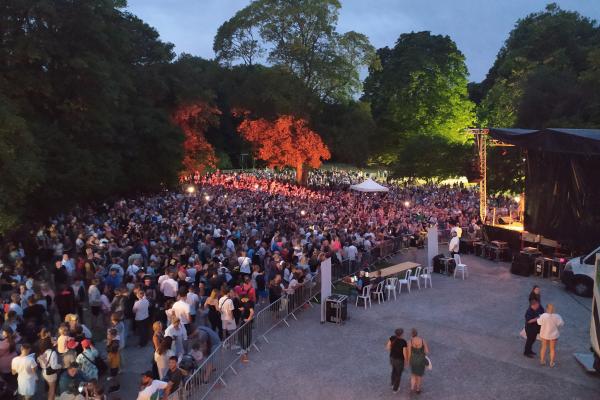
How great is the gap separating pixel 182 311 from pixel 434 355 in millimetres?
5069

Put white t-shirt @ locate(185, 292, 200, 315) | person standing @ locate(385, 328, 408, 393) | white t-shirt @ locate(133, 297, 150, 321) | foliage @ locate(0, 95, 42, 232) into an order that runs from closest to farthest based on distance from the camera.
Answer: person standing @ locate(385, 328, 408, 393) < white t-shirt @ locate(133, 297, 150, 321) < white t-shirt @ locate(185, 292, 200, 315) < foliage @ locate(0, 95, 42, 232)

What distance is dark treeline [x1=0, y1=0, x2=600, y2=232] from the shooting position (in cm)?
1784

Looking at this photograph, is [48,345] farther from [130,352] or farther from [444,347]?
[444,347]

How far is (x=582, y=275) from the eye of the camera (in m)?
14.3

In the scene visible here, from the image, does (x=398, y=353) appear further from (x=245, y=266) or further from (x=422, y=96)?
(x=422, y=96)

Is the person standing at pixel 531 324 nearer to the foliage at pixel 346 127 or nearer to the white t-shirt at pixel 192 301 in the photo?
the white t-shirt at pixel 192 301

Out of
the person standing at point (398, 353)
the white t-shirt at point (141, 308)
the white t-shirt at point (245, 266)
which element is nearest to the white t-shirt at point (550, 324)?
the person standing at point (398, 353)

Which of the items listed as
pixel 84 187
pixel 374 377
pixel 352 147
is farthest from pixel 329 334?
pixel 352 147

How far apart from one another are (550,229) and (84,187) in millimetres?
18198

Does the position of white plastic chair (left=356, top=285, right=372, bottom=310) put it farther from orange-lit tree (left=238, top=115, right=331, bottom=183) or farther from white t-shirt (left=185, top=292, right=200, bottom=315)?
orange-lit tree (left=238, top=115, right=331, bottom=183)

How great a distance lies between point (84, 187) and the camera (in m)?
19.8

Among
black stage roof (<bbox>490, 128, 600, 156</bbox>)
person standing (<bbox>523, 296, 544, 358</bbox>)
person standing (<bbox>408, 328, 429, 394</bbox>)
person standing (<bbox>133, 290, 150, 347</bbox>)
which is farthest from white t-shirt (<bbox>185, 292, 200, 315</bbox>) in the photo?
black stage roof (<bbox>490, 128, 600, 156</bbox>)

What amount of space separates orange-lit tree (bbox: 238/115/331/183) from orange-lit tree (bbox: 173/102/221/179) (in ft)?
10.8

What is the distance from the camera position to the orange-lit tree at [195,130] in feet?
113
